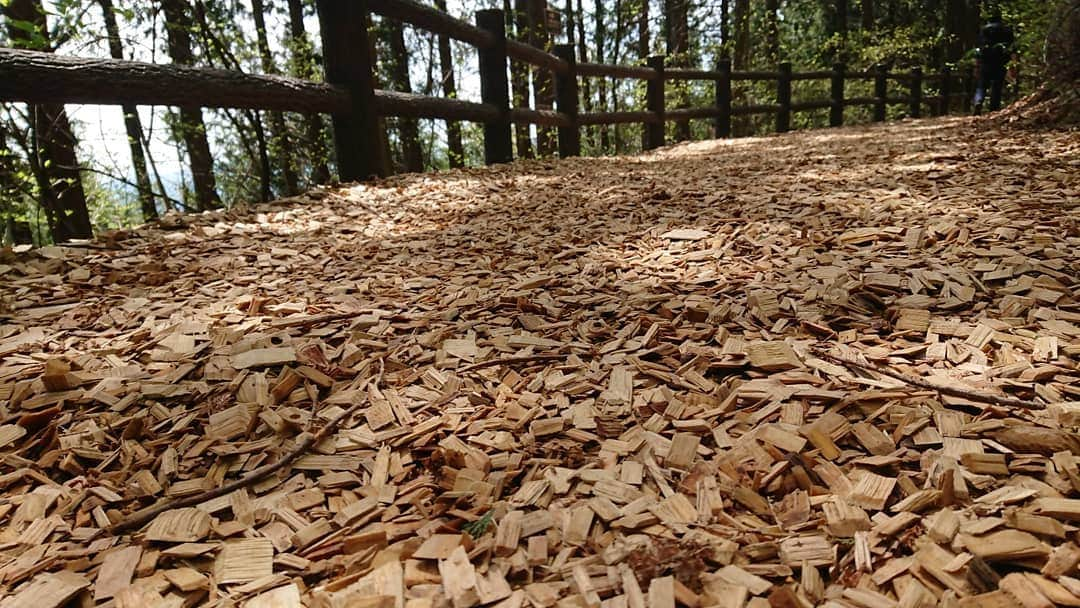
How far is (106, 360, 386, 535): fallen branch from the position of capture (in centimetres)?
109

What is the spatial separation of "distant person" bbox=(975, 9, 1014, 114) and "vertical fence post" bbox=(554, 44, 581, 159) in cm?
455

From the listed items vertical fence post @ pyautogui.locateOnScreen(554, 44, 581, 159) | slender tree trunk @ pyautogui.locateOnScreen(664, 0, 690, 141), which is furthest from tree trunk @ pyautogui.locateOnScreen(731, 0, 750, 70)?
vertical fence post @ pyautogui.locateOnScreen(554, 44, 581, 159)

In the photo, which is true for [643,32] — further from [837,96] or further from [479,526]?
[479,526]

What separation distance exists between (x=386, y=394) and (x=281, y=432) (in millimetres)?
251

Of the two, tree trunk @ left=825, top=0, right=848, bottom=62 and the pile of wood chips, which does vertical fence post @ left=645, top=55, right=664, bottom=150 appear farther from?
tree trunk @ left=825, top=0, right=848, bottom=62

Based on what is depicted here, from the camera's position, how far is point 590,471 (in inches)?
46.6

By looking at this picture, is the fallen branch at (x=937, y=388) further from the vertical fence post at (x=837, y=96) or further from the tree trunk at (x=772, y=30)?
the tree trunk at (x=772, y=30)

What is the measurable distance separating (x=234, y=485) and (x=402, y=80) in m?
9.92

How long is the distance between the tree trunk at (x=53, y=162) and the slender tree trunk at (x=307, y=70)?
2471mm

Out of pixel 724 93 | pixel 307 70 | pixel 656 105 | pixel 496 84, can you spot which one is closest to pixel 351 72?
pixel 496 84

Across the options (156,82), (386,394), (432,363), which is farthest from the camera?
(156,82)

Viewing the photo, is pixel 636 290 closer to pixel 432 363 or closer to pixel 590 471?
pixel 432 363

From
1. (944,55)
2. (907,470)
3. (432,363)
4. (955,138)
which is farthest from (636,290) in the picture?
(944,55)

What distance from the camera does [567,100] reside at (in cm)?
700
